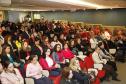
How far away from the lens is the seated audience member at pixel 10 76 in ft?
15.7

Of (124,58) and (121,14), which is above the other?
(121,14)

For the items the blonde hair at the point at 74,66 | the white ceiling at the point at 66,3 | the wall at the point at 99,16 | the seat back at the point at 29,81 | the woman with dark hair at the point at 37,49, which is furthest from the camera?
the wall at the point at 99,16

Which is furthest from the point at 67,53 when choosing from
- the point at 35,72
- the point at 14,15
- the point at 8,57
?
the point at 14,15

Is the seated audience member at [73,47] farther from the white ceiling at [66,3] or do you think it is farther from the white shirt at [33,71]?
the white shirt at [33,71]

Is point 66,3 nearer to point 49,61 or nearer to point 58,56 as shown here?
point 58,56

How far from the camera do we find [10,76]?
16.1 feet

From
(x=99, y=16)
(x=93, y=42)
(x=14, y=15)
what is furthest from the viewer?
(x=14, y=15)

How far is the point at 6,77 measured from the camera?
4824 millimetres

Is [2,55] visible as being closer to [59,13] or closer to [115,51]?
[115,51]

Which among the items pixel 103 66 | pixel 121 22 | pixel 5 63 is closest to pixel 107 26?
pixel 121 22

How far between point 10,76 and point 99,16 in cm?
1260

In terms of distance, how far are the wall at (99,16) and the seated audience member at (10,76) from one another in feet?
35.6

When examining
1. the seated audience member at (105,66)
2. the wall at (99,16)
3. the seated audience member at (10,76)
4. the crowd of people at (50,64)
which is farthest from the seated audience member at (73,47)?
the wall at (99,16)

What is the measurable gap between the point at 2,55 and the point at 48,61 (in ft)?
3.81
